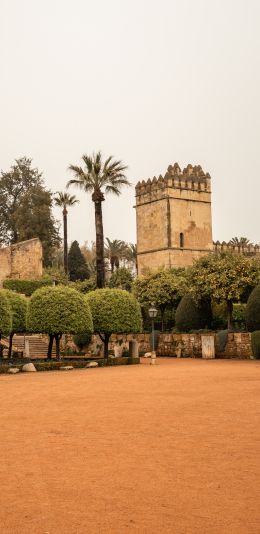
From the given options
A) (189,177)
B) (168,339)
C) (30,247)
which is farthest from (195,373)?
(189,177)

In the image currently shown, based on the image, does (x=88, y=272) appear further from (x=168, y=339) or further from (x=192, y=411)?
(x=192, y=411)

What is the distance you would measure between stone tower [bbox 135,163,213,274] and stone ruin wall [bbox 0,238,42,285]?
30.7ft

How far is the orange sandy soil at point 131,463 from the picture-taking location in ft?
18.5

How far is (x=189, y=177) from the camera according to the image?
54.0 m

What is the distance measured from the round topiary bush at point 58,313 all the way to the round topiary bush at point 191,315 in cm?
850

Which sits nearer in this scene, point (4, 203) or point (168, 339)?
point (168, 339)

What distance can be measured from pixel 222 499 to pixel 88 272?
6114cm

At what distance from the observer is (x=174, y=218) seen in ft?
172

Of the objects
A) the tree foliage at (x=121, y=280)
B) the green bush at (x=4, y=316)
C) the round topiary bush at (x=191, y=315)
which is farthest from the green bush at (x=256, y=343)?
the tree foliage at (x=121, y=280)

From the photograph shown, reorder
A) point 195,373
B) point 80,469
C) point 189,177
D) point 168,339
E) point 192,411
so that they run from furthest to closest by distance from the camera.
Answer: point 189,177
point 168,339
point 195,373
point 192,411
point 80,469

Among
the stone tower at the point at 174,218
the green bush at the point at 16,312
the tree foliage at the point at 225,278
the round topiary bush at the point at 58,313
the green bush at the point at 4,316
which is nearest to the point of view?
the green bush at the point at 4,316

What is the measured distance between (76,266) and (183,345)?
34403 millimetres

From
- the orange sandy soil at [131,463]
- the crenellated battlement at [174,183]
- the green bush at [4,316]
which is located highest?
the crenellated battlement at [174,183]

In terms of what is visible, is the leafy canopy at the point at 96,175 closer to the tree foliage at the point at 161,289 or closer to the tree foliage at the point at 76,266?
the tree foliage at the point at 161,289
